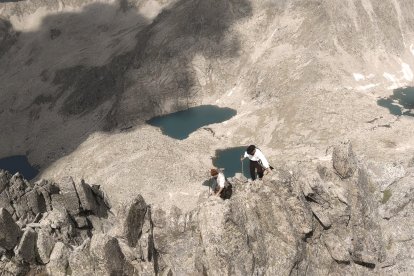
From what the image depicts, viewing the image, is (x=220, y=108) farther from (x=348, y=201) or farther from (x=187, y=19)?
(x=348, y=201)

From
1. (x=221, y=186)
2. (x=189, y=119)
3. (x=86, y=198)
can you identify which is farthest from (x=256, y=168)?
(x=189, y=119)

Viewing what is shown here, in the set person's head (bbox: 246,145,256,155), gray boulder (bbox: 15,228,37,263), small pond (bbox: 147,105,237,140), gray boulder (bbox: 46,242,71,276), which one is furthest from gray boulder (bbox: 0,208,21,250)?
small pond (bbox: 147,105,237,140)

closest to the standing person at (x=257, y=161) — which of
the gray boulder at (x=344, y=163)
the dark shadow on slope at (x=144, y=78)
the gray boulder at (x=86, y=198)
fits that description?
the gray boulder at (x=344, y=163)

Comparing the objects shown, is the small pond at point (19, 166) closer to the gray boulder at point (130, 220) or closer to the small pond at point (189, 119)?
the small pond at point (189, 119)

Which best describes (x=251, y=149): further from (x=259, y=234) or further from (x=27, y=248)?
(x=27, y=248)

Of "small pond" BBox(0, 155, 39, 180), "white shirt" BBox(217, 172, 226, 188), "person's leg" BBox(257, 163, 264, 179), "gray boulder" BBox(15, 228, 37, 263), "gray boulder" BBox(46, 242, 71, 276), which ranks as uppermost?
"white shirt" BBox(217, 172, 226, 188)

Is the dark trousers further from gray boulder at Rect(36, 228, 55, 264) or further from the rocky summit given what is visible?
gray boulder at Rect(36, 228, 55, 264)
